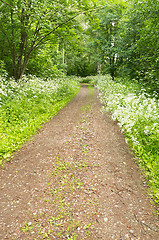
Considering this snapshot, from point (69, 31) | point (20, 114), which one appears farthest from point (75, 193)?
point (69, 31)

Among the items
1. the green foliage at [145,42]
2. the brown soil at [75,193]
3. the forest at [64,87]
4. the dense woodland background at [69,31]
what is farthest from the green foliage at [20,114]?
the green foliage at [145,42]

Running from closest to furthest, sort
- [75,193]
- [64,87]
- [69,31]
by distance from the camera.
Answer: [75,193]
[69,31]
[64,87]

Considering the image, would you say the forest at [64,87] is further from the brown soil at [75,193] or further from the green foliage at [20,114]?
the brown soil at [75,193]

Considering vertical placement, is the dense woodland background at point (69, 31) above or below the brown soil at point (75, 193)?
above

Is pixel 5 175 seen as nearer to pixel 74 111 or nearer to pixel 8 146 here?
pixel 8 146

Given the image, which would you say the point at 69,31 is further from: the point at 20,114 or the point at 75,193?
the point at 75,193

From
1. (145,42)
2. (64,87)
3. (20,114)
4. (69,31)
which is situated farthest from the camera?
(64,87)

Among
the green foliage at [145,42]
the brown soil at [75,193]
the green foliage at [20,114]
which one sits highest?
the green foliage at [145,42]

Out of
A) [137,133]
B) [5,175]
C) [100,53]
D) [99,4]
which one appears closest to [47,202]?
[5,175]

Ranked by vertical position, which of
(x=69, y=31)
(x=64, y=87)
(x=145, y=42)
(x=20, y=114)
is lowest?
(x=20, y=114)

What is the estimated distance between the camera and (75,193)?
3547 millimetres

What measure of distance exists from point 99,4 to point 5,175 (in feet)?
32.7

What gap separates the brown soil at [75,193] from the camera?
9.00 ft

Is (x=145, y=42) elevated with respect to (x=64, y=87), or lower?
elevated
